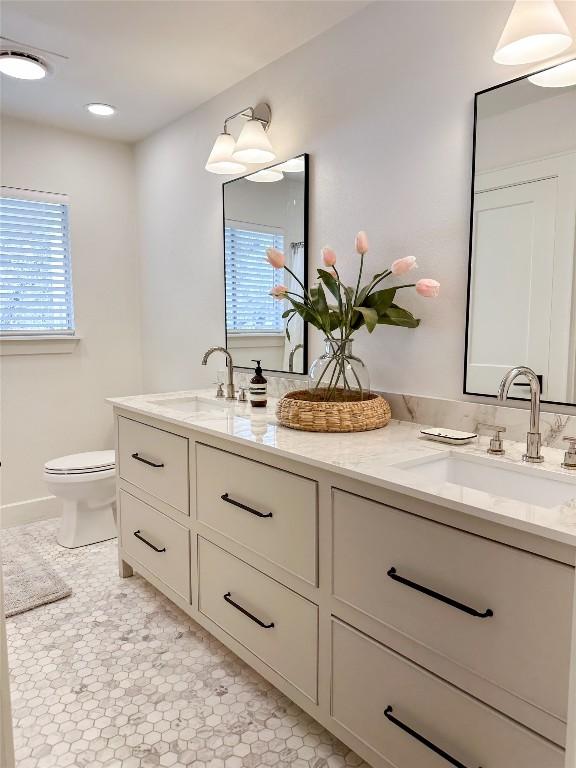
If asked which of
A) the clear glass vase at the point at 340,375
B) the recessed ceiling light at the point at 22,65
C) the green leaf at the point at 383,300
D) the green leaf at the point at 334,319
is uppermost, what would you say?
the recessed ceiling light at the point at 22,65

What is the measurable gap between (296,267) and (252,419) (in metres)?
0.71

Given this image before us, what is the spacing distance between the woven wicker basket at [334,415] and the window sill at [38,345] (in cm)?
196

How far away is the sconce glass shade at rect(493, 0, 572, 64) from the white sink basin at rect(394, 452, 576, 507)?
1011mm

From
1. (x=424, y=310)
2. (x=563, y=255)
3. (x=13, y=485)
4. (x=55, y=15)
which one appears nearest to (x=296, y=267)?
(x=424, y=310)

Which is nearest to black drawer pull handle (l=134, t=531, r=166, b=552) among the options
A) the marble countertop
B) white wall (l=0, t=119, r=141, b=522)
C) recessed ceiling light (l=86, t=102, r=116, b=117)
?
the marble countertop

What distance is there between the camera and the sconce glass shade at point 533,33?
1251mm

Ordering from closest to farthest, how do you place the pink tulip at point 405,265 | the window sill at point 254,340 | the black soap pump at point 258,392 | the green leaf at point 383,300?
the pink tulip at point 405,265, the green leaf at point 383,300, the black soap pump at point 258,392, the window sill at point 254,340

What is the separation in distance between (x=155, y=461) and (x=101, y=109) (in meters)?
1.90

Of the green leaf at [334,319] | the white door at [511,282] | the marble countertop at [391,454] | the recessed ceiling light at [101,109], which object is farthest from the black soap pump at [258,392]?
the recessed ceiling light at [101,109]

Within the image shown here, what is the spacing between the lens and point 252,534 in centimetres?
158

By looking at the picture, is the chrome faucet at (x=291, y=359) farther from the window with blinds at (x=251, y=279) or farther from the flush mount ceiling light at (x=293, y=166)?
the flush mount ceiling light at (x=293, y=166)

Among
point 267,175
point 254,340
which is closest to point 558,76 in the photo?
point 267,175

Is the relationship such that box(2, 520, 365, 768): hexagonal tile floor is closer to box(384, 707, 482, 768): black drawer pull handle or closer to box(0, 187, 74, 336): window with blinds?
box(384, 707, 482, 768): black drawer pull handle

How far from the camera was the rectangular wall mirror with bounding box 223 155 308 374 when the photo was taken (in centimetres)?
224
